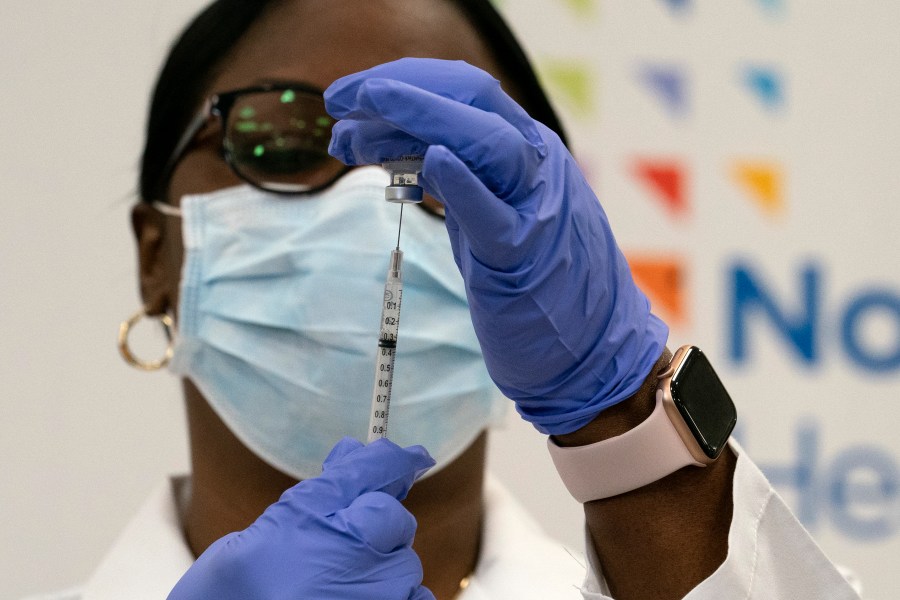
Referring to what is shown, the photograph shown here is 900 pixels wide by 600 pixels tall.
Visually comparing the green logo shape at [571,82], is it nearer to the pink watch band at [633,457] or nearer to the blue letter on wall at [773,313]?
the blue letter on wall at [773,313]

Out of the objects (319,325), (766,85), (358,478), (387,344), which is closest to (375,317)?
(319,325)

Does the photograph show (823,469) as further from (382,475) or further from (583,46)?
(382,475)

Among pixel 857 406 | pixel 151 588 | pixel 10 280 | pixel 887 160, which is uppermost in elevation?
pixel 887 160

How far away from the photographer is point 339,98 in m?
0.74

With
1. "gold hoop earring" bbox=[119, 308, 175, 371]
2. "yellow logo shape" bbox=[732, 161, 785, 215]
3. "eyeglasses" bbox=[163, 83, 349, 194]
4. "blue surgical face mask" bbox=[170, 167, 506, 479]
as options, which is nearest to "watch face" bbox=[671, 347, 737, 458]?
"blue surgical face mask" bbox=[170, 167, 506, 479]

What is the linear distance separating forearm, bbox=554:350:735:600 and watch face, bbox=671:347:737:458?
31 mm

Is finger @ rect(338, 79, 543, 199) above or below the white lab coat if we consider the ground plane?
above

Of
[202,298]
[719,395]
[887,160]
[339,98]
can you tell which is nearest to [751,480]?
[719,395]

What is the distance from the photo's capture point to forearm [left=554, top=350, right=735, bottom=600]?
77cm

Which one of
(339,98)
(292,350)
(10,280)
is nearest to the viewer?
(339,98)

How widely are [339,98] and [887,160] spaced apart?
1.44 meters

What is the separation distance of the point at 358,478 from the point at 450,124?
0.96ft

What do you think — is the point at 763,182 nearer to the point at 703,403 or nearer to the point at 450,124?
the point at 703,403

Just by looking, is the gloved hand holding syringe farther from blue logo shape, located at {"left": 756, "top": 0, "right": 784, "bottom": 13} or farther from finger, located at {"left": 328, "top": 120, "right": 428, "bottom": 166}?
blue logo shape, located at {"left": 756, "top": 0, "right": 784, "bottom": 13}
